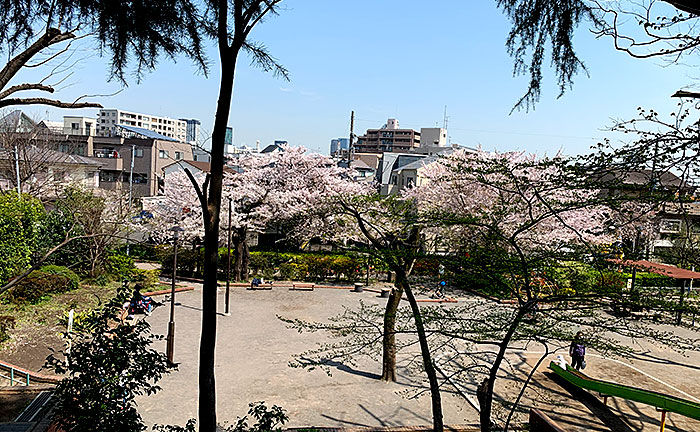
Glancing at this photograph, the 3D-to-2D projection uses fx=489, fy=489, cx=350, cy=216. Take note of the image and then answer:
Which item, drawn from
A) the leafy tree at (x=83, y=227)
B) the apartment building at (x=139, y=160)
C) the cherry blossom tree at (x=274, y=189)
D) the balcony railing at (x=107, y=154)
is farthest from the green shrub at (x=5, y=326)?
the balcony railing at (x=107, y=154)

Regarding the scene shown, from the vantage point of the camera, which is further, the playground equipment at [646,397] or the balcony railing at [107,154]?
the balcony railing at [107,154]

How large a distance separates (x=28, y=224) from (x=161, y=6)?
1457cm

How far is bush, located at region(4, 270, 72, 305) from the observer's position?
617 inches

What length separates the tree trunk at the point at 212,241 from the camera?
185 inches

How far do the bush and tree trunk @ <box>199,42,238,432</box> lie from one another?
13.6m

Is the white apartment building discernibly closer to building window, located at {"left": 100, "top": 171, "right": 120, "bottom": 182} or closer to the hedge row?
building window, located at {"left": 100, "top": 171, "right": 120, "bottom": 182}

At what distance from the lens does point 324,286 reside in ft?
74.9

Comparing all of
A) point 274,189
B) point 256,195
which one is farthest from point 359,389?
point 274,189

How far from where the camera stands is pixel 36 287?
1636cm

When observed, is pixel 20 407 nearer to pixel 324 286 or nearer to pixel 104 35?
pixel 104 35

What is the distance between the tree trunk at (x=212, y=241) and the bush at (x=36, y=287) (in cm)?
1359

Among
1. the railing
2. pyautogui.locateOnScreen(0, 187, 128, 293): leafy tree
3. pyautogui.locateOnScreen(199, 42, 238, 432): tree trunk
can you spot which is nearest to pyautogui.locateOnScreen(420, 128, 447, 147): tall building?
pyautogui.locateOnScreen(0, 187, 128, 293): leafy tree

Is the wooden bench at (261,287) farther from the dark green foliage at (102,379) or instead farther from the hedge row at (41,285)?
the dark green foliage at (102,379)

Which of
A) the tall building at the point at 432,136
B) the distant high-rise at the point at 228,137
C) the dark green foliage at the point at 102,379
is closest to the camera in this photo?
the dark green foliage at the point at 102,379
